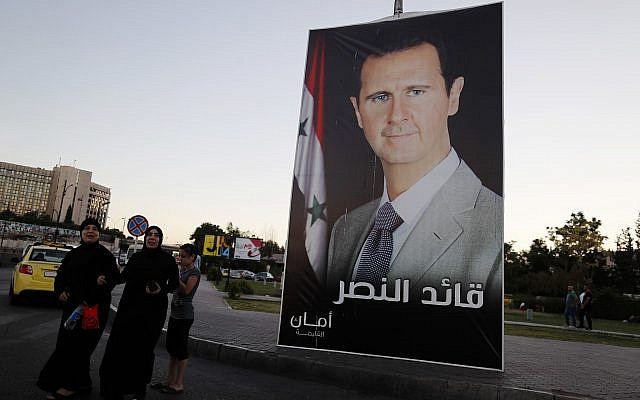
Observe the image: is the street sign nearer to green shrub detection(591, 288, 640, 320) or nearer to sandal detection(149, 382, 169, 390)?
sandal detection(149, 382, 169, 390)

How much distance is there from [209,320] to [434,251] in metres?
6.13

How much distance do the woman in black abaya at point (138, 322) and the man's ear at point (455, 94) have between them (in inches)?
214

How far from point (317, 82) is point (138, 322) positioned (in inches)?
241

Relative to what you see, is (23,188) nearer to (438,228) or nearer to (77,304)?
(438,228)

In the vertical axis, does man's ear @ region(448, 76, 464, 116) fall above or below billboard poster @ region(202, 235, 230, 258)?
above

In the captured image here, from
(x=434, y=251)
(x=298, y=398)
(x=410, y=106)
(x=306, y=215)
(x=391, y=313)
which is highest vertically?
(x=410, y=106)

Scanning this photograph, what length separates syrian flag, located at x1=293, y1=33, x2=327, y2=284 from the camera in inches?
342

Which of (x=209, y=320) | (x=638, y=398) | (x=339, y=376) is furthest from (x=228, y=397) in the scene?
(x=209, y=320)

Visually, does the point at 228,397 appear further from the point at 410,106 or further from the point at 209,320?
the point at 209,320

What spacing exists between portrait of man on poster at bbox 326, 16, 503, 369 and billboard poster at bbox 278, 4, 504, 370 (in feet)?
0.06

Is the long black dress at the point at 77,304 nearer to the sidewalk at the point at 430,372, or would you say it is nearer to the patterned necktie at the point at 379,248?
the sidewalk at the point at 430,372

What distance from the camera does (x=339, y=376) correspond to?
6633mm

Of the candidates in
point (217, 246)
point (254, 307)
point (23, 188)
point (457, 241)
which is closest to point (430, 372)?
point (457, 241)

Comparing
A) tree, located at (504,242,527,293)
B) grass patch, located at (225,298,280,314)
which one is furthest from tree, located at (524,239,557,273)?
grass patch, located at (225,298,280,314)
